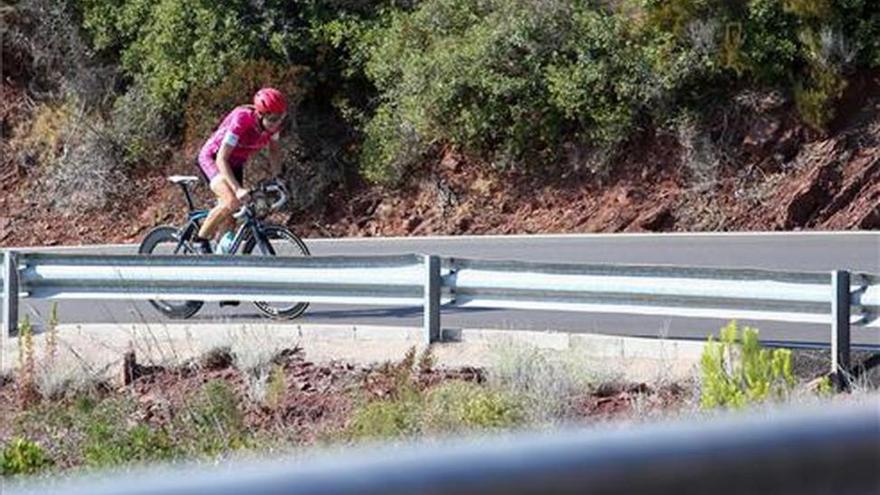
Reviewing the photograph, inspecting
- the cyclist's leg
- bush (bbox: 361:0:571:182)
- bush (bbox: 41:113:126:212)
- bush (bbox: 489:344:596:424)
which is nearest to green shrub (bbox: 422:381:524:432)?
bush (bbox: 489:344:596:424)

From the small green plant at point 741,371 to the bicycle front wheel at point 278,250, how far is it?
400cm

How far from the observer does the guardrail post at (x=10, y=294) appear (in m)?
12.9

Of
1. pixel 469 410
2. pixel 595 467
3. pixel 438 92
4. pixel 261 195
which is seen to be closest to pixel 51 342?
pixel 261 195

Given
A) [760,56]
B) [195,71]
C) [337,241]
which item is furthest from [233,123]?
[195,71]

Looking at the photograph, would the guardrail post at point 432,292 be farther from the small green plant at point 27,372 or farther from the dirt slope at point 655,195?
the dirt slope at point 655,195

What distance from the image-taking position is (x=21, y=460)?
9.87 m

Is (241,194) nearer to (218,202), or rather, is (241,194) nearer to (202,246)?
(218,202)

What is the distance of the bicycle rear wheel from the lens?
43.6 ft

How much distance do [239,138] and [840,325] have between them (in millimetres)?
4864

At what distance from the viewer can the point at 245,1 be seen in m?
26.8

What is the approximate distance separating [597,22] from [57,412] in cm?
1385

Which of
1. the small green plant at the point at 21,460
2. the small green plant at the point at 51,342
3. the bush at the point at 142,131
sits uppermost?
the bush at the point at 142,131

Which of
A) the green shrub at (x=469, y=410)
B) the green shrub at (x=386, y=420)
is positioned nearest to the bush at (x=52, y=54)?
the green shrub at (x=386, y=420)

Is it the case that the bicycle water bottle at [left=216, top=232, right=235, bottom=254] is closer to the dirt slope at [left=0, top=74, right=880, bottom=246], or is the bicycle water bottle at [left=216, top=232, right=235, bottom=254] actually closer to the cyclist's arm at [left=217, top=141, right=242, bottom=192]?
the cyclist's arm at [left=217, top=141, right=242, bottom=192]
